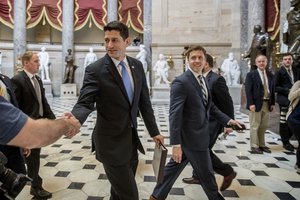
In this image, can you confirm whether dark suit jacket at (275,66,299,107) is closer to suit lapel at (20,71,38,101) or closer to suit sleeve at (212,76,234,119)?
suit sleeve at (212,76,234,119)

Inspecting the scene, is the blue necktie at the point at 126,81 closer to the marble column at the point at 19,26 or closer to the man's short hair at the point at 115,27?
the man's short hair at the point at 115,27

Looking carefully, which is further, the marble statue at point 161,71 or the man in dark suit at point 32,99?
the marble statue at point 161,71

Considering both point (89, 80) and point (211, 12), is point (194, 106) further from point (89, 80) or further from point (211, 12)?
point (211, 12)

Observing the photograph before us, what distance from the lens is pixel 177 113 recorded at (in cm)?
241

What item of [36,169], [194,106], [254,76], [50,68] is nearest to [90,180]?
[36,169]

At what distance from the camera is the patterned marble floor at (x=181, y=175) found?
124 inches

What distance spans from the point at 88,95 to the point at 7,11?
1804cm

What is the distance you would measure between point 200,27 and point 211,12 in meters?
1.00

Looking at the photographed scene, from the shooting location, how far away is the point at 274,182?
3516 mm

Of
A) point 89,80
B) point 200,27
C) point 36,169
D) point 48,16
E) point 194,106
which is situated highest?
point 48,16

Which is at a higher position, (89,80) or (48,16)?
(48,16)

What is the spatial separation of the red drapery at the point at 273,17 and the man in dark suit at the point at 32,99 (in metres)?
12.2

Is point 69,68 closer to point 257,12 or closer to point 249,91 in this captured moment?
point 257,12

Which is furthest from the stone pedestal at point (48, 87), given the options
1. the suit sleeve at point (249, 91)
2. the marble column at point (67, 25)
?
the suit sleeve at point (249, 91)
